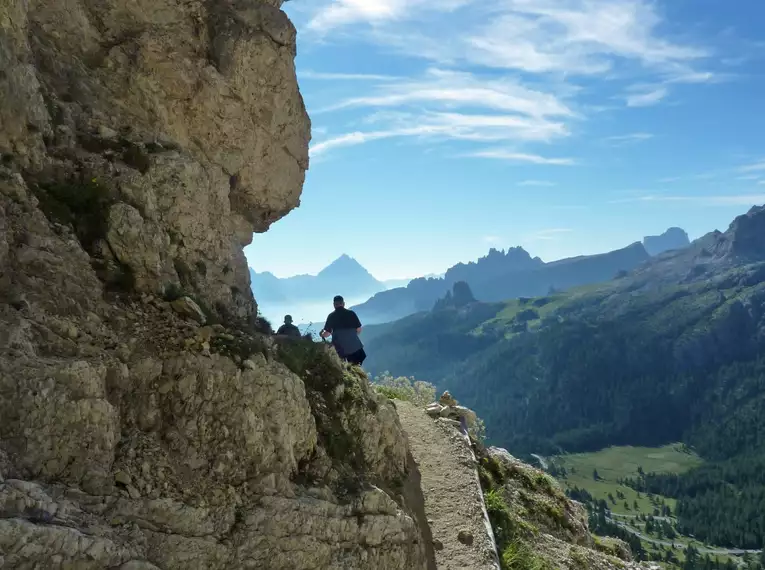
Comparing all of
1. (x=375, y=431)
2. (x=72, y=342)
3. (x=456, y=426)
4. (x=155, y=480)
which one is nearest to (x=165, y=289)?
(x=72, y=342)

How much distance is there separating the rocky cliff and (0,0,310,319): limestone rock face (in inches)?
2.9

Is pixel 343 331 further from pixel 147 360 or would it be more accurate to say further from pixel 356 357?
pixel 147 360

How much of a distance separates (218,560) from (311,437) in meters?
4.77

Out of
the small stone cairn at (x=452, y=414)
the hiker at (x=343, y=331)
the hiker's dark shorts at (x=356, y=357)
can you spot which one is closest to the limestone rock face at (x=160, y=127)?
the hiker at (x=343, y=331)

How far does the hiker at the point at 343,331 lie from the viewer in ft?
79.6

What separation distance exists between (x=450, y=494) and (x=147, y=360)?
1454 centimetres

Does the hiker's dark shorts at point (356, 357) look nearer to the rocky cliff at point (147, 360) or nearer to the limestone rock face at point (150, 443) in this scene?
the rocky cliff at point (147, 360)

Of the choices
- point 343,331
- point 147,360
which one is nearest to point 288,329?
point 343,331

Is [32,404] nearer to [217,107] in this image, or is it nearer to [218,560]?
[218,560]

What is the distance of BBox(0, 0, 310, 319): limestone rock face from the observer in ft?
45.4


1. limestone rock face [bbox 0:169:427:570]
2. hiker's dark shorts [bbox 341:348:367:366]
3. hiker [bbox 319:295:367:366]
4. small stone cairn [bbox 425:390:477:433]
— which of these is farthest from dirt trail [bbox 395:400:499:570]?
hiker [bbox 319:295:367:366]

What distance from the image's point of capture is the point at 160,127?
20.6 metres

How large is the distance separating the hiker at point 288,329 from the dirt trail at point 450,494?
26.8 ft

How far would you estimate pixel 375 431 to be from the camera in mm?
19375
